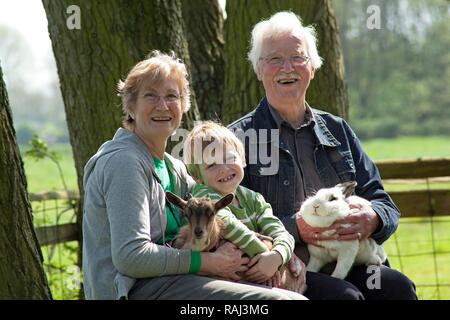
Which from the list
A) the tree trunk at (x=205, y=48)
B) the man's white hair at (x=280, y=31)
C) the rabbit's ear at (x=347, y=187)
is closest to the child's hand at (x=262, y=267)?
the rabbit's ear at (x=347, y=187)

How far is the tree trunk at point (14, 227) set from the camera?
4.85 metres

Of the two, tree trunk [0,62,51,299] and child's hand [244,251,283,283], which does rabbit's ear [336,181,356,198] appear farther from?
tree trunk [0,62,51,299]

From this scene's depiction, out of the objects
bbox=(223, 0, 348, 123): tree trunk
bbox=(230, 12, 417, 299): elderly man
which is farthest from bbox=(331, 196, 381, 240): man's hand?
bbox=(223, 0, 348, 123): tree trunk

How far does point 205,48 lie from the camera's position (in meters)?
7.54

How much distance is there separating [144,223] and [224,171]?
60 cm

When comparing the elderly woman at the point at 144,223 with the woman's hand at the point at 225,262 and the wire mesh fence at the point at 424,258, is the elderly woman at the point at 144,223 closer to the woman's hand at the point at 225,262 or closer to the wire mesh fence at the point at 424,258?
the woman's hand at the point at 225,262

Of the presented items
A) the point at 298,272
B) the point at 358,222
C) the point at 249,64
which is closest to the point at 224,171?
the point at 298,272

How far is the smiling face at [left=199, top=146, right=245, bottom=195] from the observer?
14.1 feet

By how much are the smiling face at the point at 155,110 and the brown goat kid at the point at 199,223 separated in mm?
350

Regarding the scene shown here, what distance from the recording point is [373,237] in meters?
4.82

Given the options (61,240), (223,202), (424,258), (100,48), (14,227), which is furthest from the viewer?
(424,258)

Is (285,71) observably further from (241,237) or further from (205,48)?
(205,48)

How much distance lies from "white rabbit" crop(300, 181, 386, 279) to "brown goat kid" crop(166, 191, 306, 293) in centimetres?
72

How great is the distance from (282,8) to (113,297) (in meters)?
3.29
